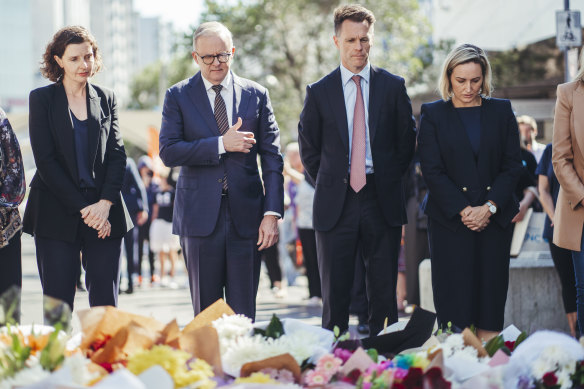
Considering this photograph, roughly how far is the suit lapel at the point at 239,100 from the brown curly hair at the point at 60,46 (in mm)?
895

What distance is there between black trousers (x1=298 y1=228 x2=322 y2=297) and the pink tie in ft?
19.8

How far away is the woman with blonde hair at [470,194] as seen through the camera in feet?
18.8

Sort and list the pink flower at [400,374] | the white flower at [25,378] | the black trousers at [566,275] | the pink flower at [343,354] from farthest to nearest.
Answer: the black trousers at [566,275] < the pink flower at [343,354] < the pink flower at [400,374] < the white flower at [25,378]

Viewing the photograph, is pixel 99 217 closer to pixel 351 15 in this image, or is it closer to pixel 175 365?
pixel 351 15

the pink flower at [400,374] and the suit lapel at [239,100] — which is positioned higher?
the suit lapel at [239,100]

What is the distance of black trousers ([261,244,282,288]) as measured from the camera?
13.2 meters

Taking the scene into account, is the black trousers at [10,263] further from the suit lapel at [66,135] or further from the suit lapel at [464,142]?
the suit lapel at [464,142]

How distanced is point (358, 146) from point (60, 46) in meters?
1.98

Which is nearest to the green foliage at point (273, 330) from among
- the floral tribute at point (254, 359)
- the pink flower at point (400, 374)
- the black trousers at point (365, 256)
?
the floral tribute at point (254, 359)

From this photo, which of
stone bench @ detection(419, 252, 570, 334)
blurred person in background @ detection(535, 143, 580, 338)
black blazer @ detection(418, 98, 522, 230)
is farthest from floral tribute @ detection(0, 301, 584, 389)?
stone bench @ detection(419, 252, 570, 334)

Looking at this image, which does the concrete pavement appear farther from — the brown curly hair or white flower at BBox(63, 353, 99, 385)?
white flower at BBox(63, 353, 99, 385)

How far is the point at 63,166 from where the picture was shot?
5367mm

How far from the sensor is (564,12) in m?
10.4

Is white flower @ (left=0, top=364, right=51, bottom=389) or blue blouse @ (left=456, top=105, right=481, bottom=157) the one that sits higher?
blue blouse @ (left=456, top=105, right=481, bottom=157)
